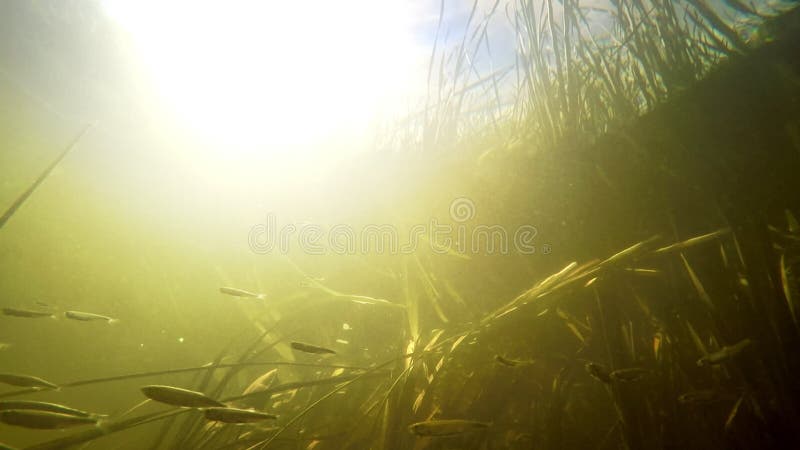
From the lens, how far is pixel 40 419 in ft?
1.40

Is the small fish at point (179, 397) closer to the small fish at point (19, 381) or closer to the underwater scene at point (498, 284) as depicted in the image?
the underwater scene at point (498, 284)

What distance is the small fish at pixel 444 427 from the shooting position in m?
0.44

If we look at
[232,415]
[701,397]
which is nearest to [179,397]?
[232,415]

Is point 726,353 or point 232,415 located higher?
point 232,415

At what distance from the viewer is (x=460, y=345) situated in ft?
2.02

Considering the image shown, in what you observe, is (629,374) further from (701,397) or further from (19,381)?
(19,381)

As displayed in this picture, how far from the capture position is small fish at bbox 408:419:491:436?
0.44 metres

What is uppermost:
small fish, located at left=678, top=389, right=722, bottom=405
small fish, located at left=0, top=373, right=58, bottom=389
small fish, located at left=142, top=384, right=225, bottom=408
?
small fish, located at left=0, top=373, right=58, bottom=389

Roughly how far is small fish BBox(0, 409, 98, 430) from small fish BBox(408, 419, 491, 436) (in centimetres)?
46

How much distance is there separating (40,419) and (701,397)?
0.94 m

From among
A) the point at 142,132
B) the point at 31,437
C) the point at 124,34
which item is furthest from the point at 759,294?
the point at 124,34

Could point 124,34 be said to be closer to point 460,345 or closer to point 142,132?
point 142,132

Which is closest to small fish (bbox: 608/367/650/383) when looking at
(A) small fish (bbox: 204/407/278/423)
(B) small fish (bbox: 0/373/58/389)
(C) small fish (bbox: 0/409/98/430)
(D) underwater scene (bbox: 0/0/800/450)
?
(D) underwater scene (bbox: 0/0/800/450)

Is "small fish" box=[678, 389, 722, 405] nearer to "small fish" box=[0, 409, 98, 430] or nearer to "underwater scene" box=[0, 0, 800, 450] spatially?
"underwater scene" box=[0, 0, 800, 450]
